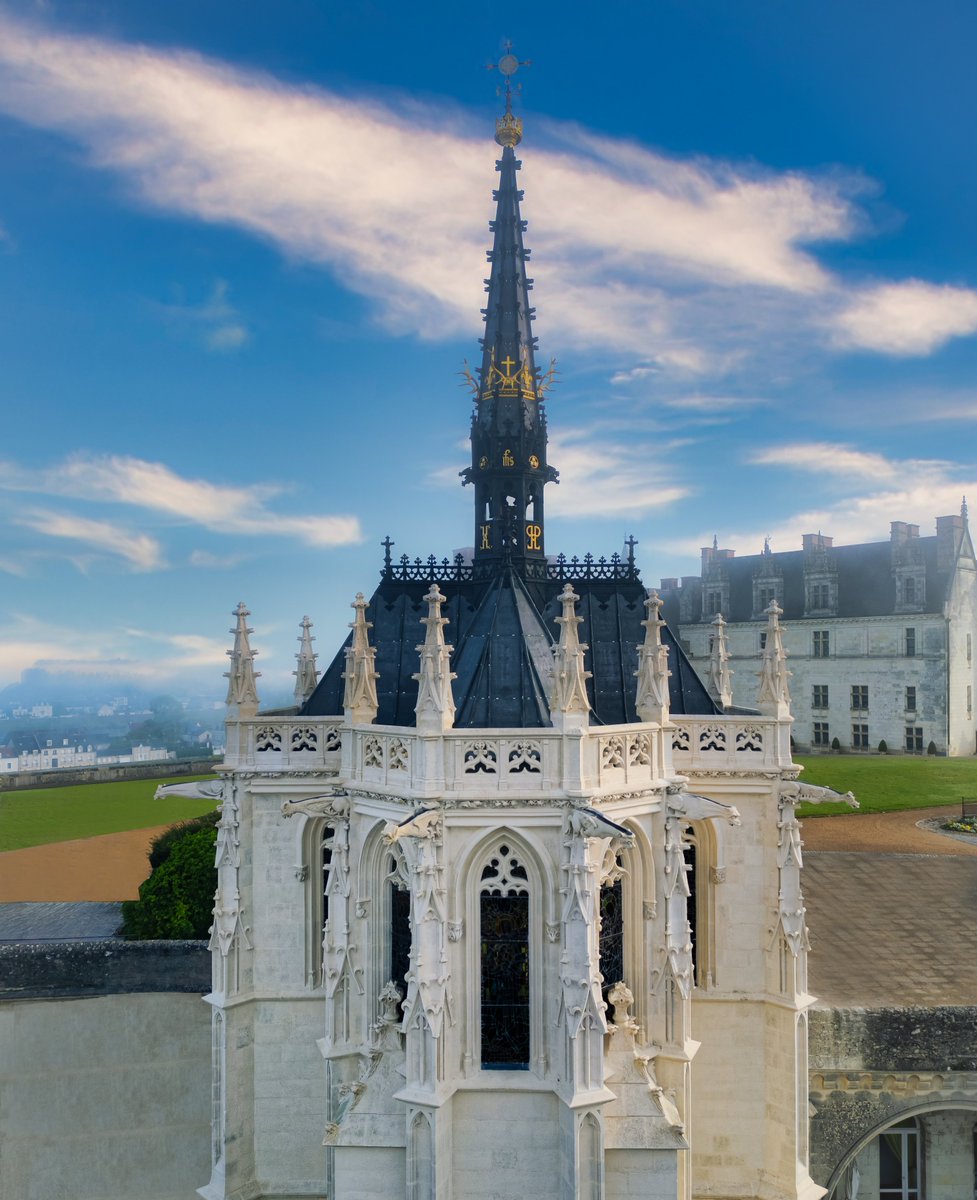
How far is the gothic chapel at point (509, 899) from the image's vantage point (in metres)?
12.6

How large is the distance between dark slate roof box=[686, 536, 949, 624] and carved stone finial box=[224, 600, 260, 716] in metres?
45.1

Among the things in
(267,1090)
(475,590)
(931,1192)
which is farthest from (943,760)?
(267,1090)

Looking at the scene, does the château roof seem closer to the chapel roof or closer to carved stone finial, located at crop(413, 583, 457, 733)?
the chapel roof

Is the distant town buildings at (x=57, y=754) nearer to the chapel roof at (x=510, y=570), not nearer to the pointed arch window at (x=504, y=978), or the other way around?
the chapel roof at (x=510, y=570)

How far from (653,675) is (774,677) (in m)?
3.58

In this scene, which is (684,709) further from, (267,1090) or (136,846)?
(136,846)

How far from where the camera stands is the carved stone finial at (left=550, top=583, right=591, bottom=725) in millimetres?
12750

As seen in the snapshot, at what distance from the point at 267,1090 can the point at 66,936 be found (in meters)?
10.3

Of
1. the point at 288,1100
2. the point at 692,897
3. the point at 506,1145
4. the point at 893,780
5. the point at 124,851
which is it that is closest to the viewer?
the point at 506,1145

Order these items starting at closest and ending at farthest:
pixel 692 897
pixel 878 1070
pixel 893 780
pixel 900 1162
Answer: pixel 878 1070 < pixel 692 897 < pixel 900 1162 < pixel 893 780

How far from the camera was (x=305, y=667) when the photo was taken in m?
21.5

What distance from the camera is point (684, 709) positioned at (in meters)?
17.1

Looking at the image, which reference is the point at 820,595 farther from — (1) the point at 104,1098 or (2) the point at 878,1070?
(1) the point at 104,1098

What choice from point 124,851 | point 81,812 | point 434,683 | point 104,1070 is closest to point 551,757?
point 434,683
